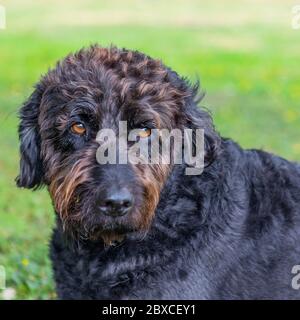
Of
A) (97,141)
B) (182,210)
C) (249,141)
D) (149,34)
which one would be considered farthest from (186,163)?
(149,34)

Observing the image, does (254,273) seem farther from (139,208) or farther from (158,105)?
(158,105)

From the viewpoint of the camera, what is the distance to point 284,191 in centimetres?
497

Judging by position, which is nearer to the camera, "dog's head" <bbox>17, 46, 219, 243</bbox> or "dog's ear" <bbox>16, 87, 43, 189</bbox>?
"dog's head" <bbox>17, 46, 219, 243</bbox>

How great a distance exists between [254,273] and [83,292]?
45.1 inches

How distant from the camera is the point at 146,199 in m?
4.36

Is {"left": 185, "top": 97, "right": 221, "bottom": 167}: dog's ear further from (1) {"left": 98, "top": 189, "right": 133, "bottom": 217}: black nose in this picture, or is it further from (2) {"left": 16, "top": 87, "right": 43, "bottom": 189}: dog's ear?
(2) {"left": 16, "top": 87, "right": 43, "bottom": 189}: dog's ear

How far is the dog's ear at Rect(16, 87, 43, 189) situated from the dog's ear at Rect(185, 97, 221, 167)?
Result: 3.32 ft

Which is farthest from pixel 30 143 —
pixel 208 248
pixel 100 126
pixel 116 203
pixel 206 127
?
pixel 208 248

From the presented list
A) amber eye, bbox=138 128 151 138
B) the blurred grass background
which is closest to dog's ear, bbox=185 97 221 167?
amber eye, bbox=138 128 151 138

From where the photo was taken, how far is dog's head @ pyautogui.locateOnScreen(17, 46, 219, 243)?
4.28 meters

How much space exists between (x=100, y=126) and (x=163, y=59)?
6.98 m

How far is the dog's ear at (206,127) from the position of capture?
186 inches

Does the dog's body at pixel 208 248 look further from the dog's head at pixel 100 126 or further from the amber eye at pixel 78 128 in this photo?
the amber eye at pixel 78 128

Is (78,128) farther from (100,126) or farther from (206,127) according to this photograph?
(206,127)
